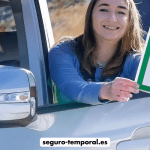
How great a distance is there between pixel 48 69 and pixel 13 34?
789 millimetres

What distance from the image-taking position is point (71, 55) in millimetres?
1964

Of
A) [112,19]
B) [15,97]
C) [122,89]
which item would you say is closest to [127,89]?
[122,89]

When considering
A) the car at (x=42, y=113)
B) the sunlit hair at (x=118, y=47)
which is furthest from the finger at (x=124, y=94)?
the sunlit hair at (x=118, y=47)

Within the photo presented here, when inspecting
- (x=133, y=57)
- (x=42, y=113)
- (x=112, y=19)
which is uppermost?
(x=112, y=19)

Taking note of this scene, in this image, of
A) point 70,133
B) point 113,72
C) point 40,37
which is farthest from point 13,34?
point 70,133

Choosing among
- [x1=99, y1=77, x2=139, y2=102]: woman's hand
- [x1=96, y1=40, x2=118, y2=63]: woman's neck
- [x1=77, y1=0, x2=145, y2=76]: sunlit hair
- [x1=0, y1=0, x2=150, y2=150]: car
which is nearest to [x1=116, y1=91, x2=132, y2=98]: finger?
[x1=99, y1=77, x2=139, y2=102]: woman's hand

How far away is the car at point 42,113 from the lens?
4.51 feet

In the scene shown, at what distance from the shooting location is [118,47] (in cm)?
205

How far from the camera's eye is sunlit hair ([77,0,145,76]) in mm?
1950

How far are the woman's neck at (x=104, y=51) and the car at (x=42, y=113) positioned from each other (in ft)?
0.98

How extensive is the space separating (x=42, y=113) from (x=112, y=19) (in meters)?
0.60

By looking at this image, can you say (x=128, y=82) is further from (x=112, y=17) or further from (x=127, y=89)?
(x=112, y=17)

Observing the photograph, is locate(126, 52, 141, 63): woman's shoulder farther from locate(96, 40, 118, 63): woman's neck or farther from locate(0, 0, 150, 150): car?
locate(0, 0, 150, 150): car

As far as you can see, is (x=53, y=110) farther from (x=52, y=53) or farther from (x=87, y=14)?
(x=87, y=14)
